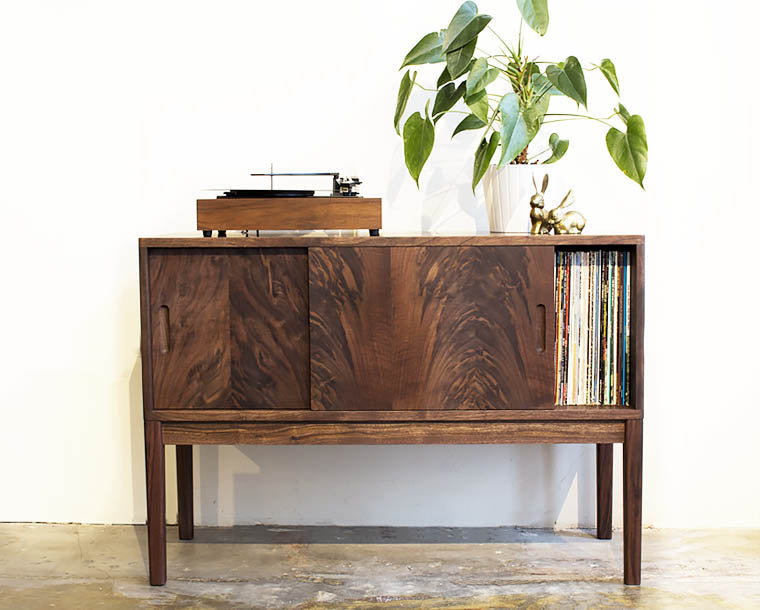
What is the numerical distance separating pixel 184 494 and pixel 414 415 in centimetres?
79

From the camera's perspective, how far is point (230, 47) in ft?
7.38

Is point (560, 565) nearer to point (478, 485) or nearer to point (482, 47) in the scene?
point (478, 485)

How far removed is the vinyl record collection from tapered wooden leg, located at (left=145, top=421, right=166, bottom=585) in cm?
97

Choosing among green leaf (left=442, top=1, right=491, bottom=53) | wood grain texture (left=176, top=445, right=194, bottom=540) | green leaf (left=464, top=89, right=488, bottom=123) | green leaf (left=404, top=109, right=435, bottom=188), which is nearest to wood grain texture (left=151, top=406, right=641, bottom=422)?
wood grain texture (left=176, top=445, right=194, bottom=540)

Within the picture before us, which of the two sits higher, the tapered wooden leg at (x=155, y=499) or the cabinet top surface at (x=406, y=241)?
the cabinet top surface at (x=406, y=241)

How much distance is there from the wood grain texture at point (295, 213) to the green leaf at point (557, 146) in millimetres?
527

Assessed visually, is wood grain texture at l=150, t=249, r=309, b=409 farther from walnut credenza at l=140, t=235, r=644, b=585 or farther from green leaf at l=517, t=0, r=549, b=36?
green leaf at l=517, t=0, r=549, b=36

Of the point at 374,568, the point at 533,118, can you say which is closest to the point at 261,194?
the point at 533,118

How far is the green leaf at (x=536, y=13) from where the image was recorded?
6.05 feet

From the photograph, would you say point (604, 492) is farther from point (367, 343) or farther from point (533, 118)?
point (533, 118)

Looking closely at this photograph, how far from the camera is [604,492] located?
222cm

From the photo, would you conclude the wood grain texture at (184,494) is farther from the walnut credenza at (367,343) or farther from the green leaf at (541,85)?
the green leaf at (541,85)

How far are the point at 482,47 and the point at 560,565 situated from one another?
4.66ft

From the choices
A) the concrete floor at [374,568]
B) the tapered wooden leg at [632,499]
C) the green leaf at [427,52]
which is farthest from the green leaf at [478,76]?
the concrete floor at [374,568]
